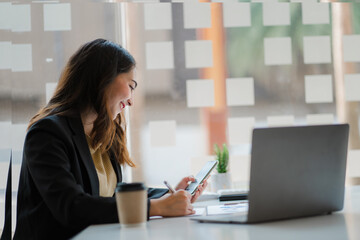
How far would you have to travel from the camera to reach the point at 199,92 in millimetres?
3521

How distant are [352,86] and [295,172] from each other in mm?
2436

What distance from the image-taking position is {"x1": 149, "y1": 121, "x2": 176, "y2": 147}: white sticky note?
139 inches

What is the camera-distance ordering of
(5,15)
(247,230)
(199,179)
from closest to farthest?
(247,230) < (199,179) < (5,15)

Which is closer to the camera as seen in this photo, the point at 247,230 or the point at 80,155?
the point at 247,230

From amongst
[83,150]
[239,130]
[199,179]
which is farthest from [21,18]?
[199,179]

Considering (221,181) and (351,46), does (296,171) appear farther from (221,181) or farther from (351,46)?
(351,46)

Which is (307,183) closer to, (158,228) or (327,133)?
(327,133)

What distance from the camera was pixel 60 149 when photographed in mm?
1798

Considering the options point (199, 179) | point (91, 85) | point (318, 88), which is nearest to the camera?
point (91, 85)

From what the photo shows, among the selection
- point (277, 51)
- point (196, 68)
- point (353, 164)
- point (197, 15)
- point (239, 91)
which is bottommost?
point (353, 164)

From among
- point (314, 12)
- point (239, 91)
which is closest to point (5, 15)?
point (239, 91)

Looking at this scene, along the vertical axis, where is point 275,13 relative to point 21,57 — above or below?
above

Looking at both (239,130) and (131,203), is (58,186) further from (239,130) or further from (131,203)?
(239,130)

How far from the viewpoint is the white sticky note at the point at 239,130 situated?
3553 millimetres
